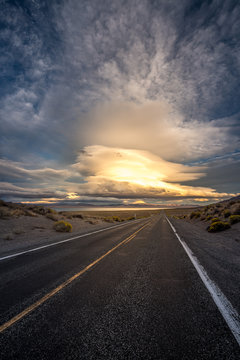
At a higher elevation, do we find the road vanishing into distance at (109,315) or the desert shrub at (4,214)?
the desert shrub at (4,214)

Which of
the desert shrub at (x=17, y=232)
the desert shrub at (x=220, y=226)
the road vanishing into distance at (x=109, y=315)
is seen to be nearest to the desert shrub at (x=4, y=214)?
the desert shrub at (x=17, y=232)

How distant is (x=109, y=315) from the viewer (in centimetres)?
307

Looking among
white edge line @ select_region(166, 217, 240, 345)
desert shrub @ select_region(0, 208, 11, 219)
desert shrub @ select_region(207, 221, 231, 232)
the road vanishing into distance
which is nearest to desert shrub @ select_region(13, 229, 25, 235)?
desert shrub @ select_region(0, 208, 11, 219)

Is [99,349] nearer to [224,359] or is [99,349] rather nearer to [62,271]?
[224,359]

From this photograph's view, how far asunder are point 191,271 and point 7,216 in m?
17.3

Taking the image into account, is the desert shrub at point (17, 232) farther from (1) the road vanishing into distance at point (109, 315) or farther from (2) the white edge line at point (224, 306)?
(2) the white edge line at point (224, 306)

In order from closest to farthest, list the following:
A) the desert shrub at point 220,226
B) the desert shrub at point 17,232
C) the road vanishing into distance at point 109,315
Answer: the road vanishing into distance at point 109,315 → the desert shrub at point 17,232 → the desert shrub at point 220,226

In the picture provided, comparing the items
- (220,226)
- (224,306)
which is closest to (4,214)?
(224,306)

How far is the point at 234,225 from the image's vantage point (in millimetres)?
15586

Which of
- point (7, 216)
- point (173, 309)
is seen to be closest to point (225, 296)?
point (173, 309)

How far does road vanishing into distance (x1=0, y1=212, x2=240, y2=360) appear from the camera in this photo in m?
2.28

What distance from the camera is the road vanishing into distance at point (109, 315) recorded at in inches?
89.8

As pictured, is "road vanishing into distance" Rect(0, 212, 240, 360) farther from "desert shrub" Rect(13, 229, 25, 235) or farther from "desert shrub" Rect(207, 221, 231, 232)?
"desert shrub" Rect(207, 221, 231, 232)

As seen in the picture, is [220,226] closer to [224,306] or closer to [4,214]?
[224,306]
